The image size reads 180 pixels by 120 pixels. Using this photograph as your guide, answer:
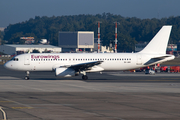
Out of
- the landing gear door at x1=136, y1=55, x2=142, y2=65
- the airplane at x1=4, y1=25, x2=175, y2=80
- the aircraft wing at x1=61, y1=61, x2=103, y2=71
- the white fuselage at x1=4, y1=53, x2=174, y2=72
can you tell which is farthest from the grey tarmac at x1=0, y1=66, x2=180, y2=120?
the landing gear door at x1=136, y1=55, x2=142, y2=65

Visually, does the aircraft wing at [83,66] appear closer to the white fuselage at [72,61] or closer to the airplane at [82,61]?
the airplane at [82,61]

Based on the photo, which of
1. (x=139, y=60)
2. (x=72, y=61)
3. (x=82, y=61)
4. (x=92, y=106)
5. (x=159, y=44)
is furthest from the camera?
(x=159, y=44)

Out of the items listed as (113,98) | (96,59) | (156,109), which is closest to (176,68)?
(96,59)

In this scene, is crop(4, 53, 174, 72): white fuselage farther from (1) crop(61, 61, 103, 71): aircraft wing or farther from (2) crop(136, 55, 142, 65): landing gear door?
(1) crop(61, 61, 103, 71): aircraft wing

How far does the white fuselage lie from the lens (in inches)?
1833

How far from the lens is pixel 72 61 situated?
47.1 m

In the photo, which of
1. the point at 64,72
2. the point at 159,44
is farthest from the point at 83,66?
the point at 159,44

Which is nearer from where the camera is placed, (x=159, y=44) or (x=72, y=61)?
(x=72, y=61)

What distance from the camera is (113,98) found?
2714 cm

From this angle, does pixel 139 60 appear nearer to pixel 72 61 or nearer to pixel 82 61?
pixel 82 61

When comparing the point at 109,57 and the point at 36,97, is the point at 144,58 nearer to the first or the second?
the point at 109,57

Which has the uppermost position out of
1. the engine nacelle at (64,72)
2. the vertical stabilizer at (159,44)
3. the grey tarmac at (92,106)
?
the vertical stabilizer at (159,44)

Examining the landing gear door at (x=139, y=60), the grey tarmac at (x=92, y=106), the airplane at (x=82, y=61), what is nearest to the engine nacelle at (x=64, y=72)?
the airplane at (x=82, y=61)

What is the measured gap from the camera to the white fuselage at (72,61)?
1833 inches
